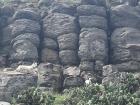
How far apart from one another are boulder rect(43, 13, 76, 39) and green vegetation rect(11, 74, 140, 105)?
2145 centimetres

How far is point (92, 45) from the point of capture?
226 ft

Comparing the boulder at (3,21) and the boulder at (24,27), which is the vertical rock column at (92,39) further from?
the boulder at (3,21)

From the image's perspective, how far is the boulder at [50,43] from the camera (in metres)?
71.7

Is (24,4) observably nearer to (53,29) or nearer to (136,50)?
(53,29)

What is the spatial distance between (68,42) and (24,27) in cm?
854

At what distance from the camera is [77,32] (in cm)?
7244

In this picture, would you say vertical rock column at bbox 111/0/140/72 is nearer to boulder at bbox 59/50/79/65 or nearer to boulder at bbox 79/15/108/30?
boulder at bbox 79/15/108/30

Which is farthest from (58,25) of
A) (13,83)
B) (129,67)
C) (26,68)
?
(13,83)

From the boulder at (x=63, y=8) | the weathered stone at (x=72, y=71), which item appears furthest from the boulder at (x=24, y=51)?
the boulder at (x=63, y=8)

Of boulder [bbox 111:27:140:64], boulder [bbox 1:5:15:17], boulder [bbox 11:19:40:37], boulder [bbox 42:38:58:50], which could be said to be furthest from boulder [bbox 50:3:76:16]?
boulder [bbox 111:27:140:64]

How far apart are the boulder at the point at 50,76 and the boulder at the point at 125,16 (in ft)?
56.7

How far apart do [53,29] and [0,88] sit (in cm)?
2121

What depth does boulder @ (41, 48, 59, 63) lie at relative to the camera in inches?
2763

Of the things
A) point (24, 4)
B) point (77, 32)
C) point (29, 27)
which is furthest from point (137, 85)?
point (24, 4)
